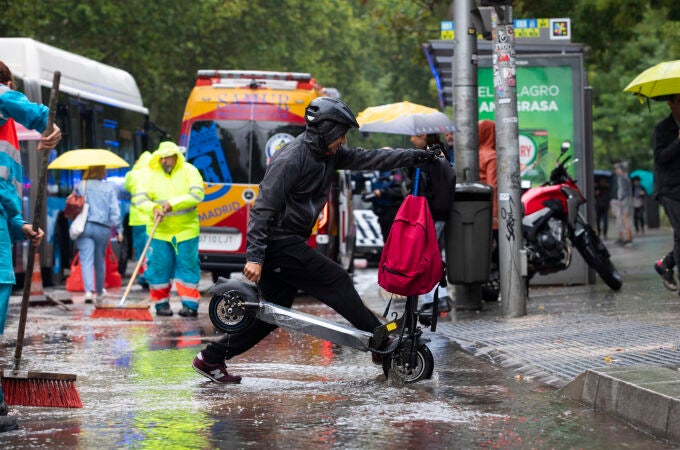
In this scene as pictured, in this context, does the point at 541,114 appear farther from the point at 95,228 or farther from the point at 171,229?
the point at 95,228

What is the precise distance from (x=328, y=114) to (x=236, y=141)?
9.46 meters

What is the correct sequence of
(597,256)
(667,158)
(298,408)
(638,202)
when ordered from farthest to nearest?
1. (638,202)
2. (597,256)
3. (667,158)
4. (298,408)

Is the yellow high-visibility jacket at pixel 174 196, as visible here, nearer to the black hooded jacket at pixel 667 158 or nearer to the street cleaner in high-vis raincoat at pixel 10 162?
the black hooded jacket at pixel 667 158

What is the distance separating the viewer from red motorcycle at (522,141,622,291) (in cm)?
1422

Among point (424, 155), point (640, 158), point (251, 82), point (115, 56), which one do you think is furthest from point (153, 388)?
point (640, 158)

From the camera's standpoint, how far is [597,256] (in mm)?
14656

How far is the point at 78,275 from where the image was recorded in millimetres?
18531

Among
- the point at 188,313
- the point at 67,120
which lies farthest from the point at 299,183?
the point at 67,120

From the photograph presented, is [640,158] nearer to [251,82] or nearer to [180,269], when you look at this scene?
[251,82]

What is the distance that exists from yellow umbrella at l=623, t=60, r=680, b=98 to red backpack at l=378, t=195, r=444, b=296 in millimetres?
4325

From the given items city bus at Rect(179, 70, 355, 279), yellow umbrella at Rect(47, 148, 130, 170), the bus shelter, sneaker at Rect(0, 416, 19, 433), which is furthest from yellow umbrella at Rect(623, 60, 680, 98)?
sneaker at Rect(0, 416, 19, 433)

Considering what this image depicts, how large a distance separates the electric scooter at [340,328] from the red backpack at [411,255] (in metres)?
0.18

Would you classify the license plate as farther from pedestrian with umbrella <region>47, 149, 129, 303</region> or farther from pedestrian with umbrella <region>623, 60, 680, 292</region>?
pedestrian with umbrella <region>623, 60, 680, 292</region>

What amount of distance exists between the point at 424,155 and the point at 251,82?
9.80 metres
